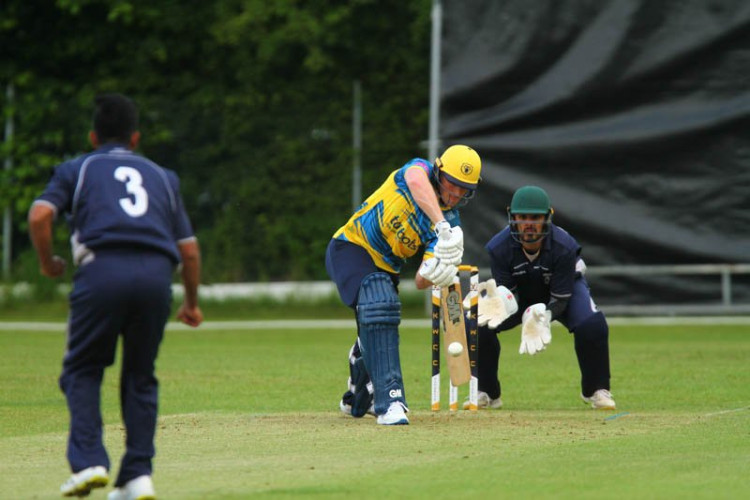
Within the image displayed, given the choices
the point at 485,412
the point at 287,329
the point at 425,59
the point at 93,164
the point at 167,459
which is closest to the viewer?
the point at 93,164

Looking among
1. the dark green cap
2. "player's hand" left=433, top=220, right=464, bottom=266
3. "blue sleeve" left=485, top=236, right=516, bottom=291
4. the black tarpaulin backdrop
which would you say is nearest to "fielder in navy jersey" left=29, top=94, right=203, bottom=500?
"player's hand" left=433, top=220, right=464, bottom=266

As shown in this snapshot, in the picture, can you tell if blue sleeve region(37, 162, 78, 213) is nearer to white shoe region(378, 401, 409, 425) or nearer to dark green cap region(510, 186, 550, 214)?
white shoe region(378, 401, 409, 425)

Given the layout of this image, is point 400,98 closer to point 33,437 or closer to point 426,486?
point 33,437

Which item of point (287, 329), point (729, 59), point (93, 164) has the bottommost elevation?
point (287, 329)

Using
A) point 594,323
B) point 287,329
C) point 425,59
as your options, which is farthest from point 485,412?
point 425,59

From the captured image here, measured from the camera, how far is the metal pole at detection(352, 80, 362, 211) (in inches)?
850

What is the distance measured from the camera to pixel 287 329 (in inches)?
731

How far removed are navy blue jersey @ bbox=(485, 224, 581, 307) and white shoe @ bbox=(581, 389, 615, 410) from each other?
27.0 inches

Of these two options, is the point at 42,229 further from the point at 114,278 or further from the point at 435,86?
the point at 435,86

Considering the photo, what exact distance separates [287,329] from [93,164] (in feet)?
41.9

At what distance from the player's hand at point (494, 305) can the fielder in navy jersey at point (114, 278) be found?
3716mm

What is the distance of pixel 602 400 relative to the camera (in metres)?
9.58

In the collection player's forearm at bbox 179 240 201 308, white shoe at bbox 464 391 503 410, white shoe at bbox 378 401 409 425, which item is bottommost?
white shoe at bbox 464 391 503 410

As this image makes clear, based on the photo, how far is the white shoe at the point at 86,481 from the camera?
18.7ft
